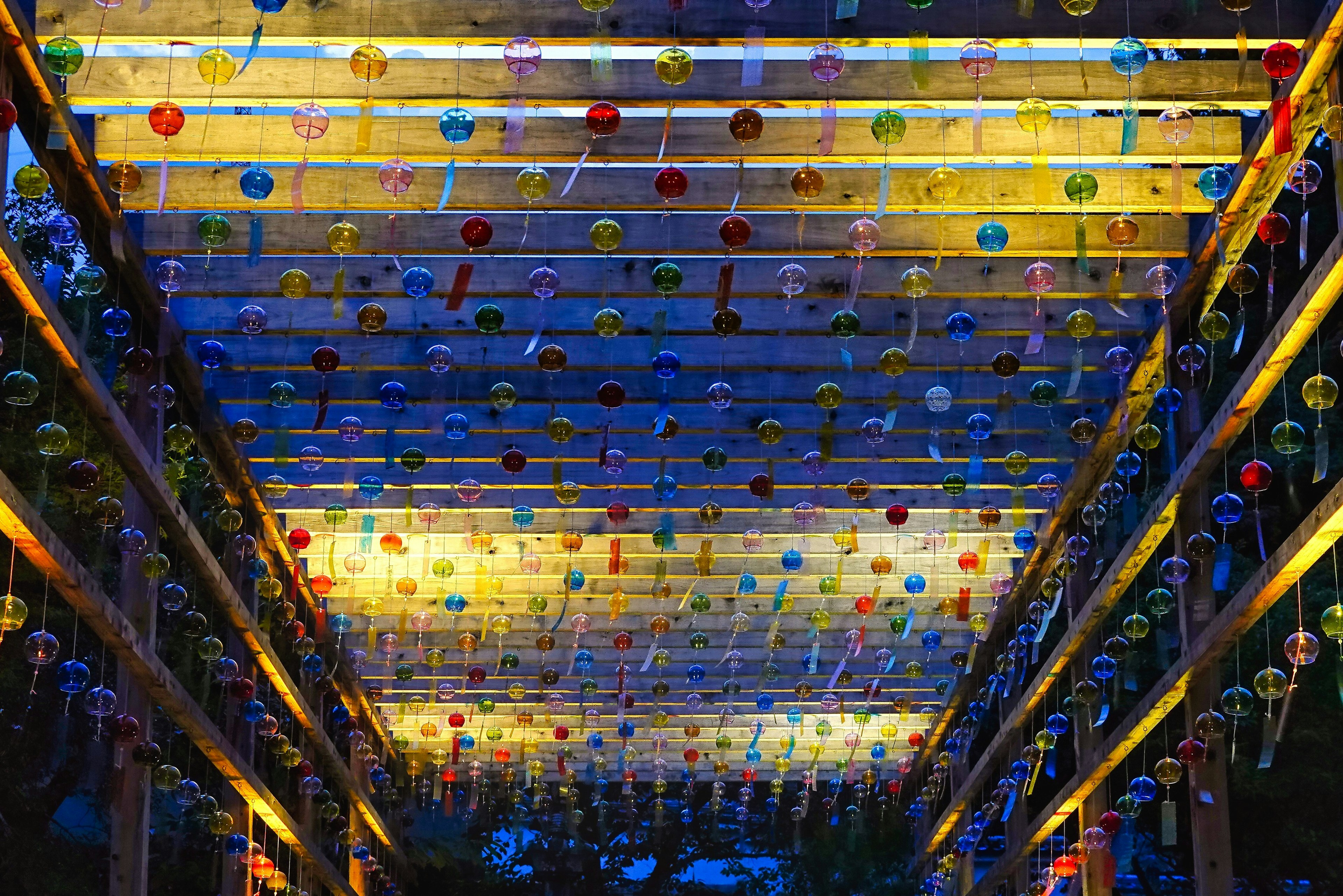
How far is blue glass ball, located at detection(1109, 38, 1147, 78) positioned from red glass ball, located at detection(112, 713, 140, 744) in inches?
180

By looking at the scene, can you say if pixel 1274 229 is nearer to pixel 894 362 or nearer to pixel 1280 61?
pixel 1280 61

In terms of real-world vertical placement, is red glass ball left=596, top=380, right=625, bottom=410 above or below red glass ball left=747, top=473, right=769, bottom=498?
above

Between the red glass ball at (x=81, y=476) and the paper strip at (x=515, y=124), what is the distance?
1.83m

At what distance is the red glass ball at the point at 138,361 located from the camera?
21.3 ft

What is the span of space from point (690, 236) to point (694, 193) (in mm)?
332

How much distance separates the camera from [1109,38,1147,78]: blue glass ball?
534 cm

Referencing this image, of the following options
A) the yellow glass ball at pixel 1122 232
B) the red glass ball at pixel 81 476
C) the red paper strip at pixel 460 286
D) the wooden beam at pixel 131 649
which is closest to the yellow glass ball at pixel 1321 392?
the yellow glass ball at pixel 1122 232

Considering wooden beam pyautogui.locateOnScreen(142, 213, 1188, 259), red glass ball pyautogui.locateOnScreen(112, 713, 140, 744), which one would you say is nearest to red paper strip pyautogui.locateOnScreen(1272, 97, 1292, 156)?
wooden beam pyautogui.locateOnScreen(142, 213, 1188, 259)

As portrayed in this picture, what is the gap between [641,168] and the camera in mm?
7082

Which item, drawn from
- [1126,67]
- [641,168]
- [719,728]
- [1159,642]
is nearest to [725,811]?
[719,728]

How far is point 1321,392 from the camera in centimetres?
560

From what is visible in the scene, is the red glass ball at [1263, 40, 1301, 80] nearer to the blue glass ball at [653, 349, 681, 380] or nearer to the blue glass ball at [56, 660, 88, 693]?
the blue glass ball at [653, 349, 681, 380]

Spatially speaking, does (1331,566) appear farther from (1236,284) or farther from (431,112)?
(431,112)

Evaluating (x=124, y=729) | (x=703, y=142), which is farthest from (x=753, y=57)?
(x=124, y=729)
